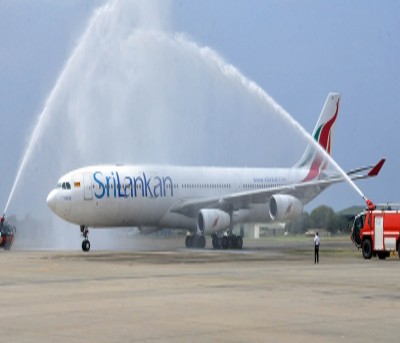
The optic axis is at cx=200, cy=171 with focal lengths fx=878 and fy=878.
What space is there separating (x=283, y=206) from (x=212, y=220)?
4.16 m

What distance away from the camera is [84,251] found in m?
47.1

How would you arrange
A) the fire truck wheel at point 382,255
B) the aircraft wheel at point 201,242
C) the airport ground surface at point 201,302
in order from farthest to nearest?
1. the aircraft wheel at point 201,242
2. the fire truck wheel at point 382,255
3. the airport ground surface at point 201,302

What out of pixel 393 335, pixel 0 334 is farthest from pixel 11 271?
pixel 393 335

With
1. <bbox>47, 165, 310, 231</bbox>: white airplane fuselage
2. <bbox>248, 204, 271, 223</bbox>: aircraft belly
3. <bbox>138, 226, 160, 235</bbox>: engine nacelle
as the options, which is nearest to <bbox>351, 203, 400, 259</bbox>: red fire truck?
<bbox>47, 165, 310, 231</bbox>: white airplane fuselage

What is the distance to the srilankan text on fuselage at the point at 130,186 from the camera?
161 ft

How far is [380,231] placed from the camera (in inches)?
1490

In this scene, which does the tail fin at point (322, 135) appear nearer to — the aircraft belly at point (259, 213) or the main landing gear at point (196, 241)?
the aircraft belly at point (259, 213)

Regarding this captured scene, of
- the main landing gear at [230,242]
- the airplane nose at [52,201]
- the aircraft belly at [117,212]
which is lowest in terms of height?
the main landing gear at [230,242]

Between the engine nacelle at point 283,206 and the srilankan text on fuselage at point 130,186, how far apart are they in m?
6.35

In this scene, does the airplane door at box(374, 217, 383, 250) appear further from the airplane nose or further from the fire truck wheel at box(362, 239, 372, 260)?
the airplane nose

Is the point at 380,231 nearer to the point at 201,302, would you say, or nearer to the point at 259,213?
Answer: the point at 259,213

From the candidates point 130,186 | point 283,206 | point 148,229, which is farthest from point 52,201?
point 283,206

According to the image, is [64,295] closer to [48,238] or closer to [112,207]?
[112,207]

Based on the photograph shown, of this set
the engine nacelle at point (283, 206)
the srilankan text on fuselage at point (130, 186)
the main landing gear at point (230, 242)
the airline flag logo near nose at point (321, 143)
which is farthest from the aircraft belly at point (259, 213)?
the srilankan text on fuselage at point (130, 186)
